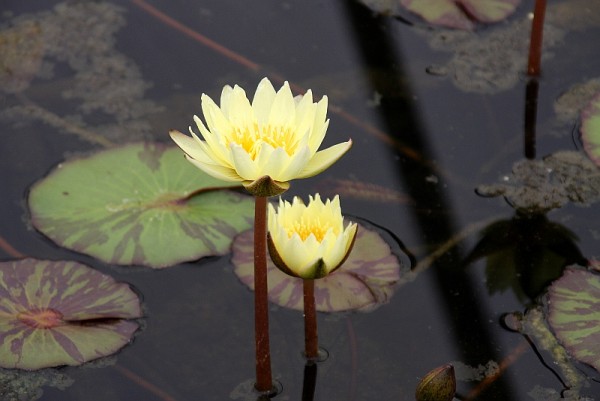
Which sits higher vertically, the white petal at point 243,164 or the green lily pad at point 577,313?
the white petal at point 243,164

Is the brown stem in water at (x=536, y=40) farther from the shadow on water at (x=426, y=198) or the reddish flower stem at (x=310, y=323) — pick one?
the reddish flower stem at (x=310, y=323)

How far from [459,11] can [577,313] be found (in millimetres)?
1392

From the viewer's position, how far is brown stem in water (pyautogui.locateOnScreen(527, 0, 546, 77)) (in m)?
2.93

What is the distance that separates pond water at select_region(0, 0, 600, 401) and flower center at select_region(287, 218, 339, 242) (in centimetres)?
35

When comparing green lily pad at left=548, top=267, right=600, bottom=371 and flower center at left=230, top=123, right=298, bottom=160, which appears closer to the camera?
flower center at left=230, top=123, right=298, bottom=160

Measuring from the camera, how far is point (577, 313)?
224cm

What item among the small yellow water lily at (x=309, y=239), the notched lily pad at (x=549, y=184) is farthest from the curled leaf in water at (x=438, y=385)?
the notched lily pad at (x=549, y=184)

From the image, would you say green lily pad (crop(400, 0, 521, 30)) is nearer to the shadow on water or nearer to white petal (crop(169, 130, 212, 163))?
the shadow on water

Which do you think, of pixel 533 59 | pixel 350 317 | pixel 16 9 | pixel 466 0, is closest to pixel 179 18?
pixel 16 9

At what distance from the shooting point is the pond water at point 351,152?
2.20m

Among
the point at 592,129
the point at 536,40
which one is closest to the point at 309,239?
the point at 592,129

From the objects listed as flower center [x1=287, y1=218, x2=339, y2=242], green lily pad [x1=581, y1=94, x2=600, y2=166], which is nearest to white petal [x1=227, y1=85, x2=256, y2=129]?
flower center [x1=287, y1=218, x2=339, y2=242]

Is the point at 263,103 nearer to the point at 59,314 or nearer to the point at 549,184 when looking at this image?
the point at 59,314

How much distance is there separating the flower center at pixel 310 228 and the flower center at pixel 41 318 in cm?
61
